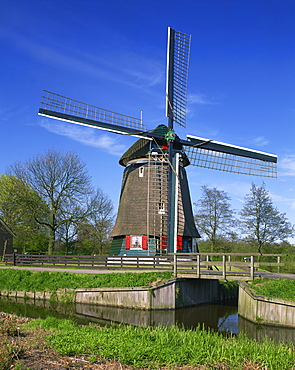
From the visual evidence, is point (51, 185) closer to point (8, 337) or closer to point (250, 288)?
point (250, 288)

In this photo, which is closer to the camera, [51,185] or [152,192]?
[152,192]

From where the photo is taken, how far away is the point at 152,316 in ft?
45.6

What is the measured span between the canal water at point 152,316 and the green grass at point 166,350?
4.36m

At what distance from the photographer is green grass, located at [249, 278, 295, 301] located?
40.5ft

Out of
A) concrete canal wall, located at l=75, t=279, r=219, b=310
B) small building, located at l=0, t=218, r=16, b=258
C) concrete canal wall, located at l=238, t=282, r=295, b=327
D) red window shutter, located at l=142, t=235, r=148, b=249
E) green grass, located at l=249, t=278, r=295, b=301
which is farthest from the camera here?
small building, located at l=0, t=218, r=16, b=258

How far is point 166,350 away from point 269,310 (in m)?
6.89

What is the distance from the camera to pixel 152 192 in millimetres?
23578

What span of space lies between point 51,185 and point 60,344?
2360cm

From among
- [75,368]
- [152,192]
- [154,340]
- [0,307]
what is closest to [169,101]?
[152,192]

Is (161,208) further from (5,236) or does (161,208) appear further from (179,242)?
(5,236)

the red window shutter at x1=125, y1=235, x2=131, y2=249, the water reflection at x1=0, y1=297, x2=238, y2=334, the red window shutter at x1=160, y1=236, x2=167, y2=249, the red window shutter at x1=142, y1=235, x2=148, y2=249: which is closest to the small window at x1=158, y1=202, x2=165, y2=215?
the red window shutter at x1=160, y1=236, x2=167, y2=249

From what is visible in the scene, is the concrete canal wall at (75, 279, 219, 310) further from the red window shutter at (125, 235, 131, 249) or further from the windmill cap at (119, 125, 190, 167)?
the windmill cap at (119, 125, 190, 167)

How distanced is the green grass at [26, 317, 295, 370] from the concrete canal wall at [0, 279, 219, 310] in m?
7.76

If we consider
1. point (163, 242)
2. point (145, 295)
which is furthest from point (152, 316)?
point (163, 242)
